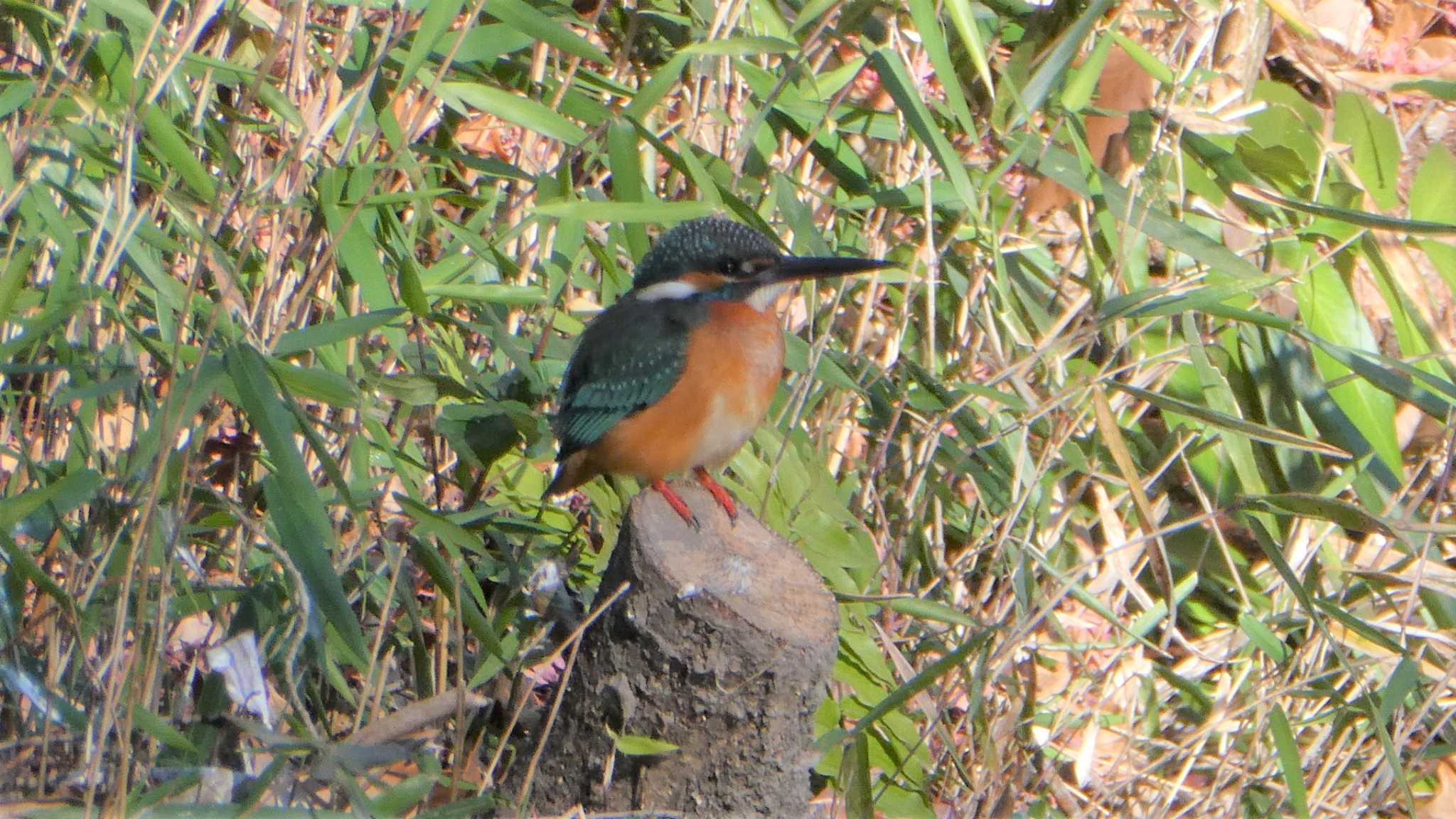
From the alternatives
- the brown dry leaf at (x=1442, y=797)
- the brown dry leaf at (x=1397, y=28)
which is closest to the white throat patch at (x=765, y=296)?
the brown dry leaf at (x=1442, y=797)

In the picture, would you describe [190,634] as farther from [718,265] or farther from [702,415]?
[718,265]

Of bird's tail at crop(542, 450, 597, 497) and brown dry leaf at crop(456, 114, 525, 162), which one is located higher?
brown dry leaf at crop(456, 114, 525, 162)

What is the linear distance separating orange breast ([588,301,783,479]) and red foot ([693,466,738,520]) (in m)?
0.04

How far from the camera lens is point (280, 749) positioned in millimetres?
1957

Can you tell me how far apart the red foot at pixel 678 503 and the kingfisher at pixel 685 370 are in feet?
0.33

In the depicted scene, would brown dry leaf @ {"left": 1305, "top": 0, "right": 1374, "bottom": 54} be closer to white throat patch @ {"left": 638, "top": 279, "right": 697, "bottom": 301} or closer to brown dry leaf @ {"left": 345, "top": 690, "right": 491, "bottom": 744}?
white throat patch @ {"left": 638, "top": 279, "right": 697, "bottom": 301}

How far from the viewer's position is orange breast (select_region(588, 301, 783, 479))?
2824 mm

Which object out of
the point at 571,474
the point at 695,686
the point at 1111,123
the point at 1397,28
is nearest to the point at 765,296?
the point at 571,474

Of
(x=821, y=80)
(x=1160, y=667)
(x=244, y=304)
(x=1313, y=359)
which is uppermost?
(x=821, y=80)

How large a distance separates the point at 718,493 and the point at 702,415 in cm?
20

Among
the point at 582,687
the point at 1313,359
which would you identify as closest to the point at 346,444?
the point at 582,687

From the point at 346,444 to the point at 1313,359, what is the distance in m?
2.62

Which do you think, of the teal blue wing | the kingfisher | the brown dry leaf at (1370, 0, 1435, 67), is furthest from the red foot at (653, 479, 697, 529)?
the brown dry leaf at (1370, 0, 1435, 67)

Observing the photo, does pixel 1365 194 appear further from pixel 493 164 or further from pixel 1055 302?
pixel 493 164
